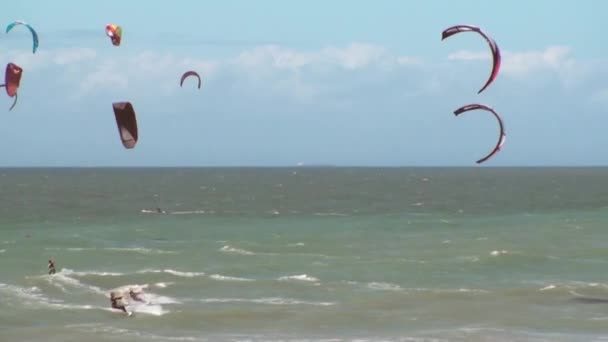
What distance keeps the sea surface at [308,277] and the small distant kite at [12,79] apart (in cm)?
621

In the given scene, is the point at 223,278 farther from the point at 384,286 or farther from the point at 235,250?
the point at 235,250

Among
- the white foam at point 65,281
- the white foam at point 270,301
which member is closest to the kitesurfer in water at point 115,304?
the white foam at point 270,301

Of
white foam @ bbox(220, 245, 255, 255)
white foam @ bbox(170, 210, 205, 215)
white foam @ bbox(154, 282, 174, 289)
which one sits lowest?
white foam @ bbox(154, 282, 174, 289)

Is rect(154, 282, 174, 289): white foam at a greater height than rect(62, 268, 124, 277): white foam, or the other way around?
rect(62, 268, 124, 277): white foam

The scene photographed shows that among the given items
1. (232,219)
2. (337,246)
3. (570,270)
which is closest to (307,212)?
(232,219)

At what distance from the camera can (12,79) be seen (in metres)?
19.3

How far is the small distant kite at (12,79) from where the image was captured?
1903 centimetres

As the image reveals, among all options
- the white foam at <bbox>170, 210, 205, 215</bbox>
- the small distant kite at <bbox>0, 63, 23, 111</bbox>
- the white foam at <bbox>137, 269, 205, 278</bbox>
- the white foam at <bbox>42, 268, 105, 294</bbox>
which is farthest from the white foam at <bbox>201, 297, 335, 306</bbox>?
the white foam at <bbox>170, 210, 205, 215</bbox>

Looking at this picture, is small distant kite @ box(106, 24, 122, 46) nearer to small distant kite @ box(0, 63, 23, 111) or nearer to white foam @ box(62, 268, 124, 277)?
small distant kite @ box(0, 63, 23, 111)

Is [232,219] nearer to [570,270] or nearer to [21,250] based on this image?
[21,250]

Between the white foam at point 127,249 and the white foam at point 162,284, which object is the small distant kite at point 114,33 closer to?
the white foam at point 162,284

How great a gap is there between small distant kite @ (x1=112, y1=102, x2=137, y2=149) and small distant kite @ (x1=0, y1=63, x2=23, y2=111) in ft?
10.6

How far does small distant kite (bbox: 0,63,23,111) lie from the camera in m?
19.0

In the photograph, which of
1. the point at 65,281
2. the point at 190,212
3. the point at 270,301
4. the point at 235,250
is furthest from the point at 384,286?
the point at 190,212
